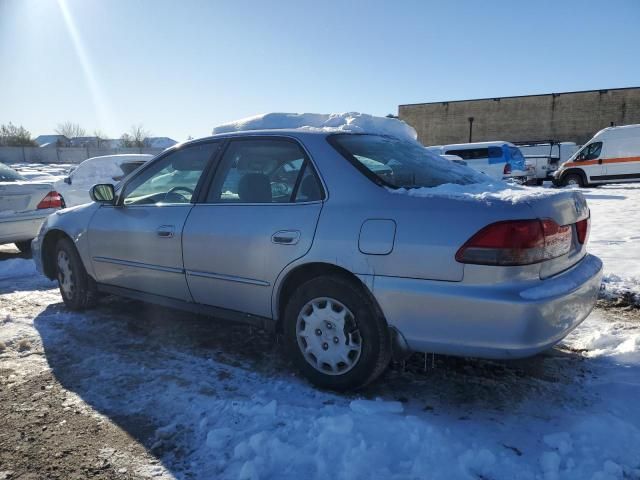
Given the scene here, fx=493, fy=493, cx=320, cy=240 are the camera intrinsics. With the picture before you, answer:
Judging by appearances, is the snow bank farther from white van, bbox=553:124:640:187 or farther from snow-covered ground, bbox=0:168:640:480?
white van, bbox=553:124:640:187

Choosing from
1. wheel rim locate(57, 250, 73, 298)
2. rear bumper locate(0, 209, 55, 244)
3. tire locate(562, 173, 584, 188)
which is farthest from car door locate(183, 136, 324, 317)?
tire locate(562, 173, 584, 188)

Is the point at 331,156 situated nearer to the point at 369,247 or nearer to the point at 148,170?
the point at 369,247

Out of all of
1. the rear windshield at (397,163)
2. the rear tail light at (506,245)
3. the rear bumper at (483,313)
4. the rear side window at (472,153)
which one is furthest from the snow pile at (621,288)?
the rear side window at (472,153)

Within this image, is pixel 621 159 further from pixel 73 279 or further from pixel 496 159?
pixel 73 279

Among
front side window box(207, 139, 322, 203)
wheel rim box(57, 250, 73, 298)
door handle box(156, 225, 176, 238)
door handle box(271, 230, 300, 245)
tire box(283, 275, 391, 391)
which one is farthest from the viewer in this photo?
wheel rim box(57, 250, 73, 298)

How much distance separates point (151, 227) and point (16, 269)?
3.82 metres

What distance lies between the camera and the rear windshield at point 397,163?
2939mm

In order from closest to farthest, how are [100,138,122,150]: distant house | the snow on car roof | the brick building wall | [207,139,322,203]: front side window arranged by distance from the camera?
1. the snow on car roof
2. [207,139,322,203]: front side window
3. the brick building wall
4. [100,138,122,150]: distant house

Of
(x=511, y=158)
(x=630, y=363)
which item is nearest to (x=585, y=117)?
(x=511, y=158)

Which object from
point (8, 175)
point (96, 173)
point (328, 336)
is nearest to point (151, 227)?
point (328, 336)

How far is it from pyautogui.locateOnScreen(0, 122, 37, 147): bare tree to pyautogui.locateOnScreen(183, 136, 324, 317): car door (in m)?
60.5

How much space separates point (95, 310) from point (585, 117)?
1755 inches

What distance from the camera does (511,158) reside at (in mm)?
18906

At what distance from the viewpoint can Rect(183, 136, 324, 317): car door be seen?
296cm
